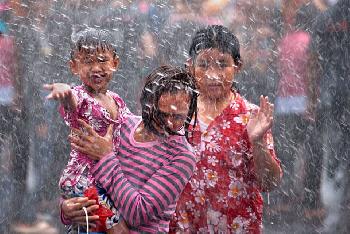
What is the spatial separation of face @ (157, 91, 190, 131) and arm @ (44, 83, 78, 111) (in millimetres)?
338

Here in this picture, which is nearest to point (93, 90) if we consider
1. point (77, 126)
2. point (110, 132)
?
point (77, 126)

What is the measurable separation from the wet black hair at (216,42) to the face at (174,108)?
0.71 meters

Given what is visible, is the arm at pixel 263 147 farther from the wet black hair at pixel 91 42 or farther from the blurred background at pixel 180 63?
the blurred background at pixel 180 63

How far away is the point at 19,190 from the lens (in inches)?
277

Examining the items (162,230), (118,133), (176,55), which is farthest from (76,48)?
(176,55)

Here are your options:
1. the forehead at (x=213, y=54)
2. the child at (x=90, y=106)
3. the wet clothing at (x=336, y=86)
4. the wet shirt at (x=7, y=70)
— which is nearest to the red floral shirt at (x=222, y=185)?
the forehead at (x=213, y=54)

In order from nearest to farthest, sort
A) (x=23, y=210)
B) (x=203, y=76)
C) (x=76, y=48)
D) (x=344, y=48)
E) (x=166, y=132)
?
(x=166, y=132)
(x=76, y=48)
(x=203, y=76)
(x=23, y=210)
(x=344, y=48)

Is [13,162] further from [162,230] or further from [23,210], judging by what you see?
[162,230]

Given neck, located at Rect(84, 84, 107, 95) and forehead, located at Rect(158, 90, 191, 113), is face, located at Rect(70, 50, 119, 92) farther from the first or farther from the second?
forehead, located at Rect(158, 90, 191, 113)

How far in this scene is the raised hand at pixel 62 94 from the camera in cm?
294

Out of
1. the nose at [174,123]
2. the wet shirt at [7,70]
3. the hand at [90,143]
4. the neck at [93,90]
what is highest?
the wet shirt at [7,70]

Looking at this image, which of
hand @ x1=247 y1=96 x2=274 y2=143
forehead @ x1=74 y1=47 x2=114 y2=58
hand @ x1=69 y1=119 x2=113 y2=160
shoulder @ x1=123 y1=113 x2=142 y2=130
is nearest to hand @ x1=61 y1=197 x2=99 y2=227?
hand @ x1=69 y1=119 x2=113 y2=160

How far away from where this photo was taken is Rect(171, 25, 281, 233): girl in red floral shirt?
362cm

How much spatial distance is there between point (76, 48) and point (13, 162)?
388cm
